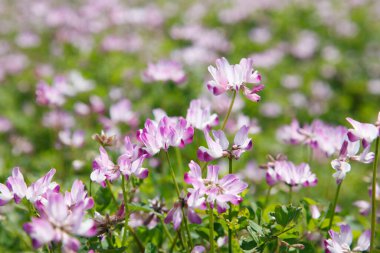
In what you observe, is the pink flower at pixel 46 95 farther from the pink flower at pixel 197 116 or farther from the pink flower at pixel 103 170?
the pink flower at pixel 103 170

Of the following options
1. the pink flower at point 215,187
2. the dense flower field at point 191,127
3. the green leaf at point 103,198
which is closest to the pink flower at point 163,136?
the dense flower field at point 191,127

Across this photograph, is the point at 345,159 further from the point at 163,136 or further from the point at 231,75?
the point at 163,136

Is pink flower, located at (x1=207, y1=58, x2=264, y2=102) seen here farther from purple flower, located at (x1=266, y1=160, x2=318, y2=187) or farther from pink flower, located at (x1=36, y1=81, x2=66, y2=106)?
pink flower, located at (x1=36, y1=81, x2=66, y2=106)

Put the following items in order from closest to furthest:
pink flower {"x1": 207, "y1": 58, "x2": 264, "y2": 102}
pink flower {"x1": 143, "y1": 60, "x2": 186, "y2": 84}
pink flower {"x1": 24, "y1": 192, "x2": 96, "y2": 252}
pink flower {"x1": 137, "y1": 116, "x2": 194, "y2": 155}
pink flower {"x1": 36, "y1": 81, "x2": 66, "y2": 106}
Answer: pink flower {"x1": 24, "y1": 192, "x2": 96, "y2": 252} < pink flower {"x1": 137, "y1": 116, "x2": 194, "y2": 155} < pink flower {"x1": 207, "y1": 58, "x2": 264, "y2": 102} < pink flower {"x1": 36, "y1": 81, "x2": 66, "y2": 106} < pink flower {"x1": 143, "y1": 60, "x2": 186, "y2": 84}

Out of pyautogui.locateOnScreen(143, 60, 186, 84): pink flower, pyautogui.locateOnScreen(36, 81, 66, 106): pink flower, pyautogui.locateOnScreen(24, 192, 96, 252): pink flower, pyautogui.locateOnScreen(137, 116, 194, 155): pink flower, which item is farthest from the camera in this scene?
pyautogui.locateOnScreen(143, 60, 186, 84): pink flower

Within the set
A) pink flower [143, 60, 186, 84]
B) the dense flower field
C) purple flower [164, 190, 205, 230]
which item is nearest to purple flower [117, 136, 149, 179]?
the dense flower field

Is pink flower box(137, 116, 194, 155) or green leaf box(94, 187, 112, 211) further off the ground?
pink flower box(137, 116, 194, 155)

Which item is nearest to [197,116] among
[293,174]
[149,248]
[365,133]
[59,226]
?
[293,174]

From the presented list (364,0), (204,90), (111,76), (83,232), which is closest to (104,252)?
(83,232)
